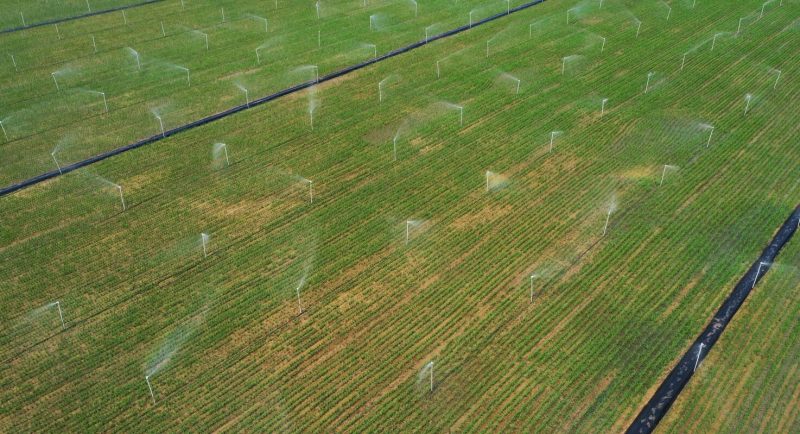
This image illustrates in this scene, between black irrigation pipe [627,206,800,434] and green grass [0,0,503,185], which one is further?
green grass [0,0,503,185]

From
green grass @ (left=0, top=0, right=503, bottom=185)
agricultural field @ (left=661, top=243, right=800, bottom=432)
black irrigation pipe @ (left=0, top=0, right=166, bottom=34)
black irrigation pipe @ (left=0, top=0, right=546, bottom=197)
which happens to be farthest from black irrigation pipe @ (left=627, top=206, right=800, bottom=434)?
black irrigation pipe @ (left=0, top=0, right=166, bottom=34)

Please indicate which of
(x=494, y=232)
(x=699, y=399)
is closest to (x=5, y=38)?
(x=494, y=232)

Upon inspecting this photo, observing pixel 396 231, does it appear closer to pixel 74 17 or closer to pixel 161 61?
pixel 161 61

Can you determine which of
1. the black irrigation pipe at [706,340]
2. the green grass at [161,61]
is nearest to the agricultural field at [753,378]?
the black irrigation pipe at [706,340]

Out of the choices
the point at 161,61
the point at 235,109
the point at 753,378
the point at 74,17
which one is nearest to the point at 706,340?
the point at 753,378

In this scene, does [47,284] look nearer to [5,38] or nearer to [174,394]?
[174,394]

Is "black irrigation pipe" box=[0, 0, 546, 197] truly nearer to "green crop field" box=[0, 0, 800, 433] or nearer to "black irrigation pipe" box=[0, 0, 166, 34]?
"green crop field" box=[0, 0, 800, 433]
